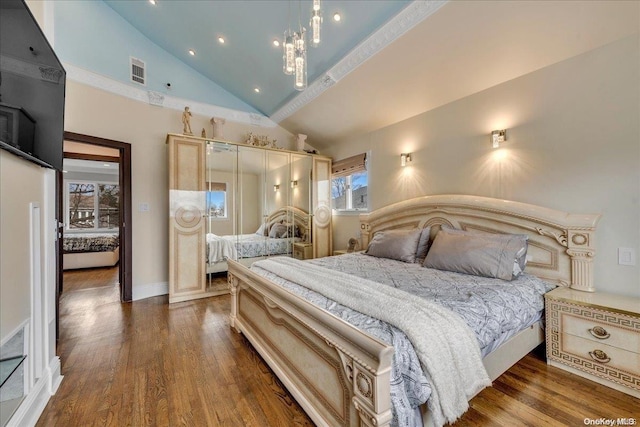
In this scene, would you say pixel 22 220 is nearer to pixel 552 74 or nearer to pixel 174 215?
pixel 174 215

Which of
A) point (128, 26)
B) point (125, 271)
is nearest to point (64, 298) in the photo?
point (125, 271)

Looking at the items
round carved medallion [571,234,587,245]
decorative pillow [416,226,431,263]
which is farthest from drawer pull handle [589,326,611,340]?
decorative pillow [416,226,431,263]

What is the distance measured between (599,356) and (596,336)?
0.14m

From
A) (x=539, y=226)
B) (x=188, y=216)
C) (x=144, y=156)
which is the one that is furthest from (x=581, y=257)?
(x=144, y=156)

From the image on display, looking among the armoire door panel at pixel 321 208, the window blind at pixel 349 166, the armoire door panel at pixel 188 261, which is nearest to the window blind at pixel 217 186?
the armoire door panel at pixel 188 261

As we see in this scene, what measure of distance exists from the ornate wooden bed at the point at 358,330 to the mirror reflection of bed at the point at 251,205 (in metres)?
1.37

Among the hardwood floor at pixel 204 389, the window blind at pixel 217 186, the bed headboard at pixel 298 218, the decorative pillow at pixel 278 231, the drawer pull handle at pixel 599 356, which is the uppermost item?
the window blind at pixel 217 186

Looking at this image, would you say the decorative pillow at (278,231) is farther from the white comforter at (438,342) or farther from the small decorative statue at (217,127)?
the white comforter at (438,342)

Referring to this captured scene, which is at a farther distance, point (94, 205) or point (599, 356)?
point (94, 205)

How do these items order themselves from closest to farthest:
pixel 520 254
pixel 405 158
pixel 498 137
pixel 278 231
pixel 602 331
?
pixel 602 331, pixel 520 254, pixel 498 137, pixel 405 158, pixel 278 231

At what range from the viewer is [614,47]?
79.0 inches

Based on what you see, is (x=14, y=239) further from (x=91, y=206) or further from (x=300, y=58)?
(x=91, y=206)

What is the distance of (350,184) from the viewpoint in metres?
4.67

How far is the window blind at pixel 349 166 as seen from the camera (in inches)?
169
